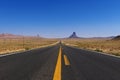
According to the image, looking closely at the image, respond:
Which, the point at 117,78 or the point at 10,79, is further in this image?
the point at 117,78

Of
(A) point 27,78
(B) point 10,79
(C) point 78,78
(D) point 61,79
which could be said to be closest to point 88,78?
(C) point 78,78

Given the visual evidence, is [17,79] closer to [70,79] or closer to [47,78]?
[47,78]

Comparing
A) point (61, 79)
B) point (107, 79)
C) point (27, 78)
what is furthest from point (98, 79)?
point (27, 78)

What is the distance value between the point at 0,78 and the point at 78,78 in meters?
2.78

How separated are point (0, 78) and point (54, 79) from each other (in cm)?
190

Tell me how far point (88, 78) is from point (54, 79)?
1278 mm

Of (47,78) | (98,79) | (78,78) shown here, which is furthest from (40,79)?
(98,79)

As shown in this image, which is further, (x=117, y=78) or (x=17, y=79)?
(x=117, y=78)

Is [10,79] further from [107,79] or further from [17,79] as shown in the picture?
[107,79]

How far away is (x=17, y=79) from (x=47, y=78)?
1063 mm

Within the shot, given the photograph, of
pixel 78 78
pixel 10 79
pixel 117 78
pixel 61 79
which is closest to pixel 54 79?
pixel 61 79

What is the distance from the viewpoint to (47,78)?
691cm

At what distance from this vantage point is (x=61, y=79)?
22.0 feet

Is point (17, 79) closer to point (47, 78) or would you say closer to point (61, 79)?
point (47, 78)
